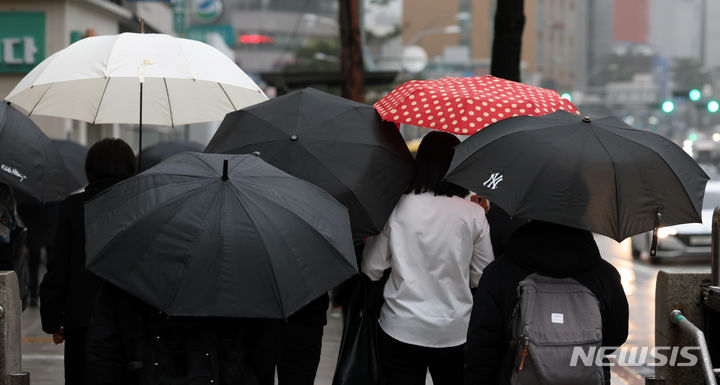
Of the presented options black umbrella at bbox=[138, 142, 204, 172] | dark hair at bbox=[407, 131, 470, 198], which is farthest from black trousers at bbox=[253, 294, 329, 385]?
black umbrella at bbox=[138, 142, 204, 172]

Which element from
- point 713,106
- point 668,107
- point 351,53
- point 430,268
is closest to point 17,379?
point 430,268

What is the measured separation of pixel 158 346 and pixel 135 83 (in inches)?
130

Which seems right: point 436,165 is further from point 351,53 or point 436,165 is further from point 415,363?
point 351,53

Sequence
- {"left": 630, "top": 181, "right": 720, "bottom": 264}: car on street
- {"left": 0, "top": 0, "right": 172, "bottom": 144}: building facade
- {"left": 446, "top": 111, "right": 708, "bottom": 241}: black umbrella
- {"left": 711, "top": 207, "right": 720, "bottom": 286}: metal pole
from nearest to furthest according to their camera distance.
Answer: {"left": 446, "top": 111, "right": 708, "bottom": 241}: black umbrella < {"left": 711, "top": 207, "right": 720, "bottom": 286}: metal pole < {"left": 0, "top": 0, "right": 172, "bottom": 144}: building facade < {"left": 630, "top": 181, "right": 720, "bottom": 264}: car on street

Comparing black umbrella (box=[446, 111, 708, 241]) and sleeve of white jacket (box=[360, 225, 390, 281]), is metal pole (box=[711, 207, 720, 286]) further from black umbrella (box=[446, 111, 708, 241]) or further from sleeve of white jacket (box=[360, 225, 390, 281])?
sleeve of white jacket (box=[360, 225, 390, 281])

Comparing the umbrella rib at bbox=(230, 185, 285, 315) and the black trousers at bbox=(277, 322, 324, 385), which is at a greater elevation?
the umbrella rib at bbox=(230, 185, 285, 315)

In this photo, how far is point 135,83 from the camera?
22.0ft

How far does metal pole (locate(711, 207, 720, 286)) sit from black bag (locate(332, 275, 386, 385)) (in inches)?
67.1

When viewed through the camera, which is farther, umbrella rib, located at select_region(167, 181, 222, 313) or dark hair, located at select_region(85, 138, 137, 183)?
dark hair, located at select_region(85, 138, 137, 183)

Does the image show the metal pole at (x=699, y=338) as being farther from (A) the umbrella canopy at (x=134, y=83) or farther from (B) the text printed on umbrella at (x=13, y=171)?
(B) the text printed on umbrella at (x=13, y=171)

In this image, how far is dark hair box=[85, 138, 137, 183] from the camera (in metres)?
4.98

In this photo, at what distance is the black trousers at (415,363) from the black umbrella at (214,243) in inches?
45.2

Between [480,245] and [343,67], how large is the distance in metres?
12.4

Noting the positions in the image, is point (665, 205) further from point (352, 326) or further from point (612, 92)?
point (612, 92)
